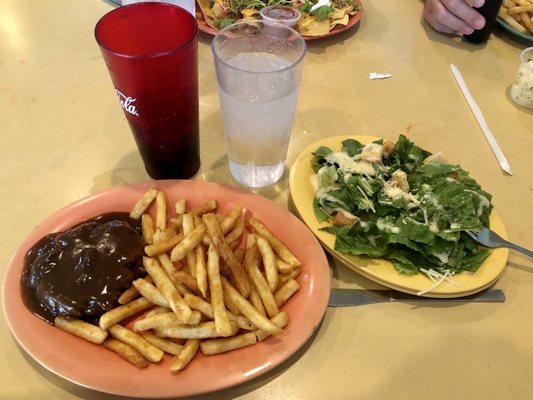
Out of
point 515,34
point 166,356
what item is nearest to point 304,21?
point 515,34

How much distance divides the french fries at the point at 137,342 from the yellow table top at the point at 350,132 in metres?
0.12

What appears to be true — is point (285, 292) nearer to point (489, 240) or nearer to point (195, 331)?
point (195, 331)

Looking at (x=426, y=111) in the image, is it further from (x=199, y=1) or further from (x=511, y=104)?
(x=199, y=1)

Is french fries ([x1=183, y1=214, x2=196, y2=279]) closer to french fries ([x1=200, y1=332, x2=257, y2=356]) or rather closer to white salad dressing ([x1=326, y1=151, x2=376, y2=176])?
french fries ([x1=200, y1=332, x2=257, y2=356])

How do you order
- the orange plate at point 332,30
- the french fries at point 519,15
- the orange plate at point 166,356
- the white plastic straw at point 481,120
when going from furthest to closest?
the french fries at point 519,15 < the orange plate at point 332,30 < the white plastic straw at point 481,120 < the orange plate at point 166,356

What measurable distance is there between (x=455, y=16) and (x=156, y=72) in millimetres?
1556

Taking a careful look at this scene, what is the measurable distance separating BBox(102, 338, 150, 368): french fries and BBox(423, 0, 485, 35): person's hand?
1.88m

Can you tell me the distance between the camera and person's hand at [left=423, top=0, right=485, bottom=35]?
6.27ft

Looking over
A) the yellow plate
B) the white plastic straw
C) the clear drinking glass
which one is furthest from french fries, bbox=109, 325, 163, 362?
the white plastic straw

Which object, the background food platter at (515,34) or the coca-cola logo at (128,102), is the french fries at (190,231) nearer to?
the coca-cola logo at (128,102)

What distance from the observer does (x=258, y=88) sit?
43.9 inches

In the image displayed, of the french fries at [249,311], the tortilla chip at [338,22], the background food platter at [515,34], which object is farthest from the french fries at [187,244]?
the background food platter at [515,34]

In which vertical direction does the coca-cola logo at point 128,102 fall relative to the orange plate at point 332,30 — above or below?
above

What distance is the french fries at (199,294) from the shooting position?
0.89 meters
